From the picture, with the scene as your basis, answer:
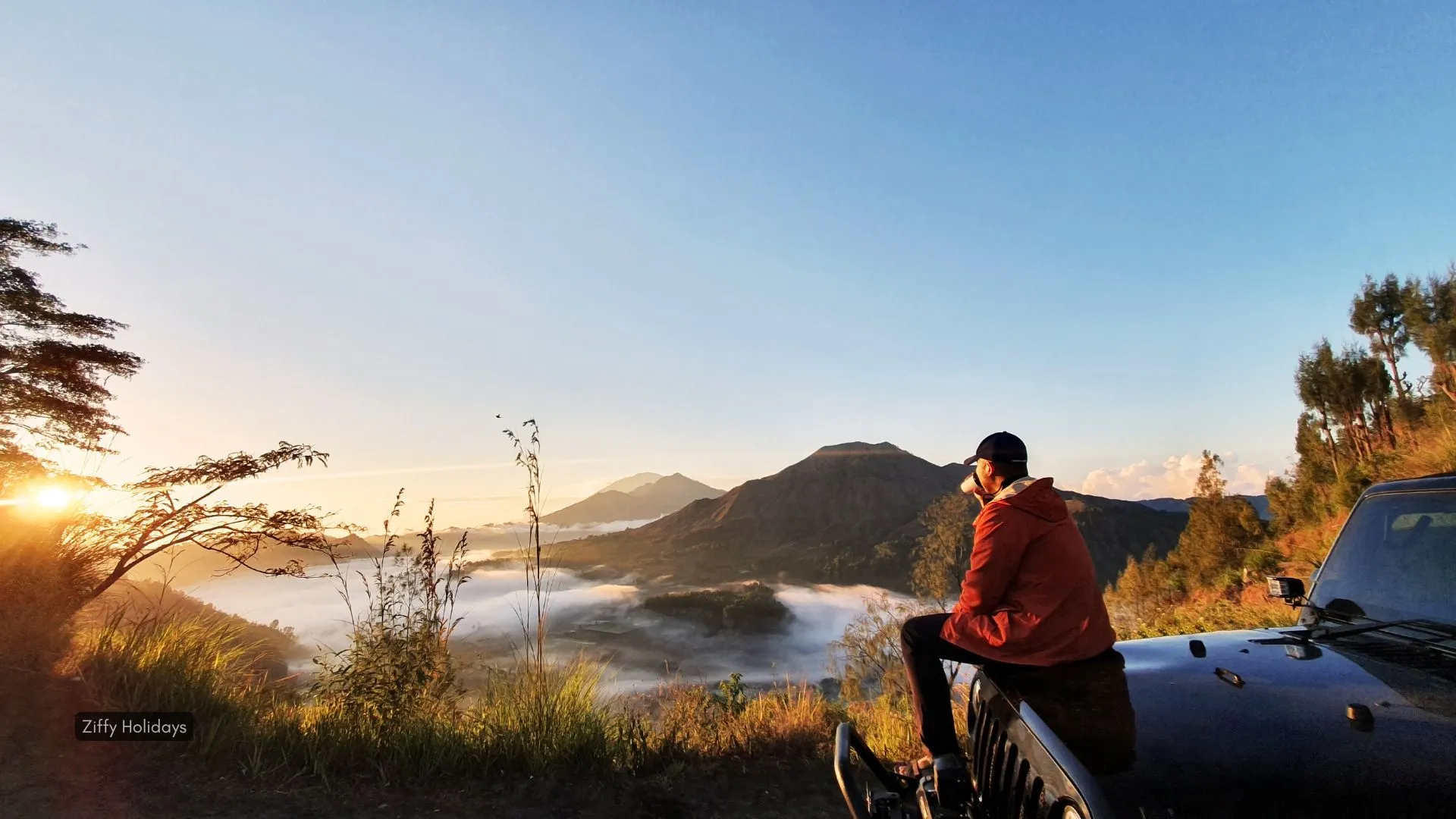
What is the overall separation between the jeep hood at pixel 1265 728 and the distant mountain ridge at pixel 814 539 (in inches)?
3720

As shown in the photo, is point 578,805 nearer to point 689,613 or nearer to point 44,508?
point 44,508

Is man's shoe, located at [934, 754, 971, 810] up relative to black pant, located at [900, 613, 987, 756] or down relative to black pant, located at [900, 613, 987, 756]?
down

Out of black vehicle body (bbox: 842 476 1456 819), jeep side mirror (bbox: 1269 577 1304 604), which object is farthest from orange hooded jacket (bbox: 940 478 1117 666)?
jeep side mirror (bbox: 1269 577 1304 604)

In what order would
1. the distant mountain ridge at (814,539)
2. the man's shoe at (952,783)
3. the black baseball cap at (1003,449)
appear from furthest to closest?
1. the distant mountain ridge at (814,539)
2. the black baseball cap at (1003,449)
3. the man's shoe at (952,783)

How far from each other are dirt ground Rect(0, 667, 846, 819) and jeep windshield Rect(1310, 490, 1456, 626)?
337cm

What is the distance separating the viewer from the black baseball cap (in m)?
3.49

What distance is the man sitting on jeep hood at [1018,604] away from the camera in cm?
307

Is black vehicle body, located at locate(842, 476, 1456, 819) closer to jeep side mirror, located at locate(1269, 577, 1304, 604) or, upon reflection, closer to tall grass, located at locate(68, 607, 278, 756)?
jeep side mirror, located at locate(1269, 577, 1304, 604)

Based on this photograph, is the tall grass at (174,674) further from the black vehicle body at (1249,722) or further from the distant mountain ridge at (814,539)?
the distant mountain ridge at (814,539)

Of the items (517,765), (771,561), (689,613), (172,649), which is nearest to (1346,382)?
(517,765)

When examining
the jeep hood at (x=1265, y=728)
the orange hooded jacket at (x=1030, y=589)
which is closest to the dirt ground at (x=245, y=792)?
the orange hooded jacket at (x=1030, y=589)

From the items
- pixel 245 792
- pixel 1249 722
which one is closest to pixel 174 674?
pixel 245 792

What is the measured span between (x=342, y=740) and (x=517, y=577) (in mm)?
1803

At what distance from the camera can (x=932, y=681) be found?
3.38m
